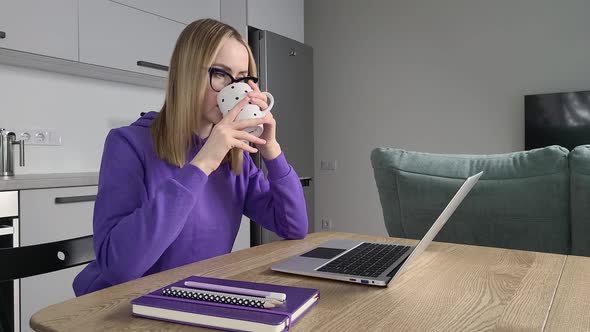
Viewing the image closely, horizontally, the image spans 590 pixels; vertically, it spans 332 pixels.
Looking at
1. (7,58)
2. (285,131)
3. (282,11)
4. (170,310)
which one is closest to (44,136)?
(7,58)

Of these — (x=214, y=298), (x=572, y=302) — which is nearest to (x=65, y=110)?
(x=214, y=298)

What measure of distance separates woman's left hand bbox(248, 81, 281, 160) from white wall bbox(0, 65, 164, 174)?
6.58 ft

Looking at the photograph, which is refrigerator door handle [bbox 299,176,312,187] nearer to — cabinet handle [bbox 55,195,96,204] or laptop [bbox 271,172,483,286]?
cabinet handle [bbox 55,195,96,204]

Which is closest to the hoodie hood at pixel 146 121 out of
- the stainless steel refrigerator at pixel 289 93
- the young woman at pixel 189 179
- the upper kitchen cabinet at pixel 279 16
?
the young woman at pixel 189 179

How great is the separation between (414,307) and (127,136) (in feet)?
2.36

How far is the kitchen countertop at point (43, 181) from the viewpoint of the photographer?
1944 millimetres

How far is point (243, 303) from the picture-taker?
570 millimetres

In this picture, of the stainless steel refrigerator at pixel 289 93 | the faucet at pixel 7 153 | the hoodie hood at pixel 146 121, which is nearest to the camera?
the hoodie hood at pixel 146 121

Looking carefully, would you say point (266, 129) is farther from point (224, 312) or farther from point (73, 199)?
point (73, 199)

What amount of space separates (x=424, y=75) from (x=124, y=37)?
2571 millimetres


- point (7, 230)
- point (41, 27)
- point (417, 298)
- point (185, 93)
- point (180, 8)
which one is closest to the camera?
point (417, 298)

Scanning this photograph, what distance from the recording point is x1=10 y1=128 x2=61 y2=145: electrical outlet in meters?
2.56

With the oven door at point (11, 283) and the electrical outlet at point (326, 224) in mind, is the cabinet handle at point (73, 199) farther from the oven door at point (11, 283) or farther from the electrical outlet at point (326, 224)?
the electrical outlet at point (326, 224)

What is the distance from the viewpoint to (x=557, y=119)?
3520 mm
